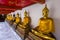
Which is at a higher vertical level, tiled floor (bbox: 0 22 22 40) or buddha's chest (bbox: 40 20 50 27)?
buddha's chest (bbox: 40 20 50 27)

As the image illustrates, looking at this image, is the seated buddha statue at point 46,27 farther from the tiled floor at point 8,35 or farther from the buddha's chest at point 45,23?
the tiled floor at point 8,35

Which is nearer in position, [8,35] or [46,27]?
[46,27]

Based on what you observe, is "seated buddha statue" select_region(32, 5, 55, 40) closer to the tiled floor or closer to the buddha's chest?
the buddha's chest

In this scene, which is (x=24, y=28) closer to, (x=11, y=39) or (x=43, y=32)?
(x=11, y=39)

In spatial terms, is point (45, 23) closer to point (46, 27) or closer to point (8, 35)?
point (46, 27)

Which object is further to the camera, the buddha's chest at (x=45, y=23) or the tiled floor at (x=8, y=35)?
the tiled floor at (x=8, y=35)

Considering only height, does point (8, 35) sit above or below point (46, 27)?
below

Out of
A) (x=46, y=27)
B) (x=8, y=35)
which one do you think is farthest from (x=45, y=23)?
(x=8, y=35)

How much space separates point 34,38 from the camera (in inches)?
79.9

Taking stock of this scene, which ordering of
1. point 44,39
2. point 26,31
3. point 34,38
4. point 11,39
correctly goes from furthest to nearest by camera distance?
1. point 11,39
2. point 26,31
3. point 34,38
4. point 44,39

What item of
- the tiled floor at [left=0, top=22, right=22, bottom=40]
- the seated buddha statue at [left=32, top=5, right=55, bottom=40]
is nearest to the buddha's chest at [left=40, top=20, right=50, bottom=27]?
the seated buddha statue at [left=32, top=5, right=55, bottom=40]

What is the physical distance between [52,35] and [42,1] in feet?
1.62

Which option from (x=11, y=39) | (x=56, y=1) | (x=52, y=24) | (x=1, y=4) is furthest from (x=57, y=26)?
(x=11, y=39)

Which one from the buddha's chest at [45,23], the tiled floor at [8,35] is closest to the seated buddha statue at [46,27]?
the buddha's chest at [45,23]
